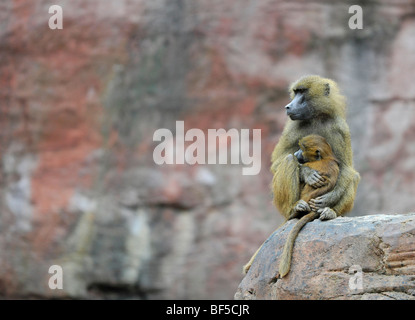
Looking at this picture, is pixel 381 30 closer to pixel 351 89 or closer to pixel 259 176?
pixel 351 89

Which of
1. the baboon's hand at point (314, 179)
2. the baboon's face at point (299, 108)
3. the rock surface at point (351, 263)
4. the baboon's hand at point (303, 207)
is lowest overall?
the rock surface at point (351, 263)

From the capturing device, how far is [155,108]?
404 inches

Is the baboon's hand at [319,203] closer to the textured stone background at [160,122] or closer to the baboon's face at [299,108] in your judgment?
the baboon's face at [299,108]

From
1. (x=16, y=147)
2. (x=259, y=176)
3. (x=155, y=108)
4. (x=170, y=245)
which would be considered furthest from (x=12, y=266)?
(x=259, y=176)

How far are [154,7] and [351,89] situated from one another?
11.3 feet

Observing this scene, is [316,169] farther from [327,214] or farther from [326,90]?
[326,90]

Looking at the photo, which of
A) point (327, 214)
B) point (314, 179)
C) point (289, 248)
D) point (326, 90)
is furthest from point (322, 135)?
point (289, 248)

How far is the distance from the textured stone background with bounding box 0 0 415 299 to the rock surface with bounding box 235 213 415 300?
4.87 m

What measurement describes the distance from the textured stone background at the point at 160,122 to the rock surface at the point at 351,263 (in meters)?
4.87

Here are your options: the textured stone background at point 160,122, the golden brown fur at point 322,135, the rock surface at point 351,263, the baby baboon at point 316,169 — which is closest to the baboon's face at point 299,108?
the golden brown fur at point 322,135

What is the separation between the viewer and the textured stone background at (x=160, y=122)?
10055 mm

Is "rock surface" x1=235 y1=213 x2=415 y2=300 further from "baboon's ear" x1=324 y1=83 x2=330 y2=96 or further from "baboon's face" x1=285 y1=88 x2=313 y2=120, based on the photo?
"baboon's ear" x1=324 y1=83 x2=330 y2=96

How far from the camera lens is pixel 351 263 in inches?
193

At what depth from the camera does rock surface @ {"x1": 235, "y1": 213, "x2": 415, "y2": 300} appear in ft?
15.7
